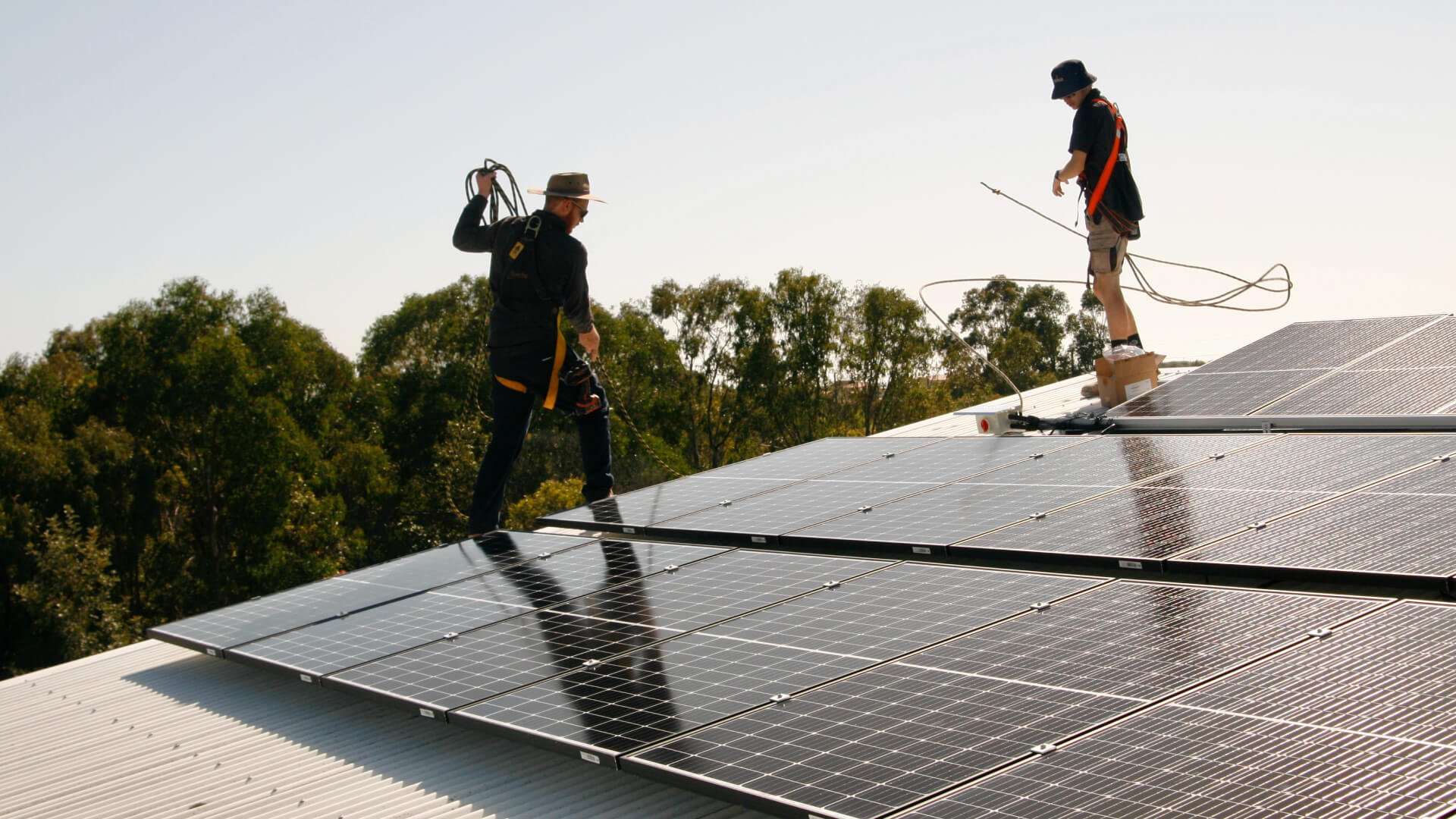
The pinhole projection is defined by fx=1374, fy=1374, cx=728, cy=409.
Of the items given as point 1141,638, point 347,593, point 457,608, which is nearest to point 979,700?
point 1141,638

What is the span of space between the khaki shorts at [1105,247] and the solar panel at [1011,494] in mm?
3013

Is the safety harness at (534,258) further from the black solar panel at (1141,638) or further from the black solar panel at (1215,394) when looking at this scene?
the black solar panel at (1141,638)

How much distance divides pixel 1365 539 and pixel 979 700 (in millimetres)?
2224

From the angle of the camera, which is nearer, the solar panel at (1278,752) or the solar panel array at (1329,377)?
the solar panel at (1278,752)

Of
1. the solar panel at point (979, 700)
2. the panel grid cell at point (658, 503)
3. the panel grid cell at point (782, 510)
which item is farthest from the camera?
the panel grid cell at point (658, 503)

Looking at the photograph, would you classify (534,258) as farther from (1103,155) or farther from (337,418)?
(337,418)

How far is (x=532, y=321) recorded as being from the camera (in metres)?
10.1

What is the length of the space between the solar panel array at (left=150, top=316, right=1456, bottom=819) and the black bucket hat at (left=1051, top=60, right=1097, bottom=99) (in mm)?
3144

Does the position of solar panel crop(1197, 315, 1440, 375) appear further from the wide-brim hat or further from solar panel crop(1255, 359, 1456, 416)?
the wide-brim hat

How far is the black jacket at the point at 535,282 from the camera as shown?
9.94 metres

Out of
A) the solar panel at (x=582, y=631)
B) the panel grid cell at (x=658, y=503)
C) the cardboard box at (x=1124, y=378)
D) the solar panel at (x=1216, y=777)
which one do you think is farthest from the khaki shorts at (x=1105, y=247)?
the solar panel at (x=1216, y=777)

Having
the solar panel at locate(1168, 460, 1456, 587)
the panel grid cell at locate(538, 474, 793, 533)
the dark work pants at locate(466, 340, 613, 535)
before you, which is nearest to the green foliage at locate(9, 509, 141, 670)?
the dark work pants at locate(466, 340, 613, 535)

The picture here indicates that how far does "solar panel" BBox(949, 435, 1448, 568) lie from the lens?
6246mm

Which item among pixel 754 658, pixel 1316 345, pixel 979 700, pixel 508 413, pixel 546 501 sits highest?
pixel 508 413
